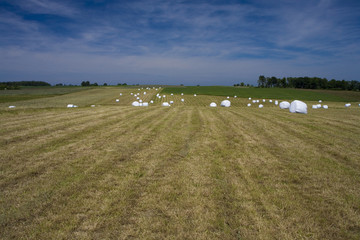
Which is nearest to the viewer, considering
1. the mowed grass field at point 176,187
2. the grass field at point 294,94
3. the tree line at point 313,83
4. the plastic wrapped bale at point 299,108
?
the mowed grass field at point 176,187

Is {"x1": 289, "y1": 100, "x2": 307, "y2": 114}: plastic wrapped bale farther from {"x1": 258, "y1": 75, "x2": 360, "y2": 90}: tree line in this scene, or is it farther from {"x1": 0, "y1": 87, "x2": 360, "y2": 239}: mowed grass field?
{"x1": 258, "y1": 75, "x2": 360, "y2": 90}: tree line

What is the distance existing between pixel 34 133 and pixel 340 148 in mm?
16378

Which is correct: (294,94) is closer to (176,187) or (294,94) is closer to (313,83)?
(313,83)

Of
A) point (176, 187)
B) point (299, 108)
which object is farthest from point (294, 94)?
point (176, 187)

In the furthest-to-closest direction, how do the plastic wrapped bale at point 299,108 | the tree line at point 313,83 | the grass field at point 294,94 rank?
the tree line at point 313,83
the grass field at point 294,94
the plastic wrapped bale at point 299,108

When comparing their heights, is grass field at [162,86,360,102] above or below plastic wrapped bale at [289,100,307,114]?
above

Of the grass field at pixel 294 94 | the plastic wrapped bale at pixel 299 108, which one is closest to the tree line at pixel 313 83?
the grass field at pixel 294 94

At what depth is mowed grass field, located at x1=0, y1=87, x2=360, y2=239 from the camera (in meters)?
4.06

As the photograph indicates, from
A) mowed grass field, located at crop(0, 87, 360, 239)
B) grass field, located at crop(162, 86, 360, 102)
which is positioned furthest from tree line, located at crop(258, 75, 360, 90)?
mowed grass field, located at crop(0, 87, 360, 239)

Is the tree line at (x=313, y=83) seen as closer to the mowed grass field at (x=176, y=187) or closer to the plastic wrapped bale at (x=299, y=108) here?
the plastic wrapped bale at (x=299, y=108)

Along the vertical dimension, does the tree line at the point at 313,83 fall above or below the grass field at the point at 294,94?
above

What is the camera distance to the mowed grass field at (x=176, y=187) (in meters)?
4.06

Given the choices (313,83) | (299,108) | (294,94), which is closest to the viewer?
(299,108)

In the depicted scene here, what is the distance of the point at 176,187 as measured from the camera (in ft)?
18.7
